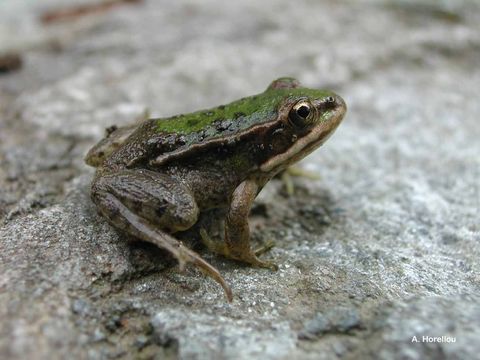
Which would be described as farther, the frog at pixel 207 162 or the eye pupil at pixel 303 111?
the eye pupil at pixel 303 111

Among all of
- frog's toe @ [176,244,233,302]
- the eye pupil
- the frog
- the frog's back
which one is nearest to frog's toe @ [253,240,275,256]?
the frog

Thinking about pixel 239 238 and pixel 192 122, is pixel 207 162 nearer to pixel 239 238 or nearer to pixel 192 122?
pixel 192 122

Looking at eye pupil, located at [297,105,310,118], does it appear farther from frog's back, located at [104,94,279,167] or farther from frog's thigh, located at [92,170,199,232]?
frog's thigh, located at [92,170,199,232]

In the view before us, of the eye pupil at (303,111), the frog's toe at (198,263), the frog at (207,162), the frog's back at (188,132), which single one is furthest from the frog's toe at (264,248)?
the eye pupil at (303,111)

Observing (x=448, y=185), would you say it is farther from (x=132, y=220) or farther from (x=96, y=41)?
(x=96, y=41)

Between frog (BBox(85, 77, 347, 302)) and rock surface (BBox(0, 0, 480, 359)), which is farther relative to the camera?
frog (BBox(85, 77, 347, 302))

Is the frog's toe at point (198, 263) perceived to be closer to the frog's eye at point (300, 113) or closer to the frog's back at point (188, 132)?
the frog's back at point (188, 132)

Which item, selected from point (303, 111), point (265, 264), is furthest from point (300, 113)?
point (265, 264)

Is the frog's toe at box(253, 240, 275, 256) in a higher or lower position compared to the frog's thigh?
lower

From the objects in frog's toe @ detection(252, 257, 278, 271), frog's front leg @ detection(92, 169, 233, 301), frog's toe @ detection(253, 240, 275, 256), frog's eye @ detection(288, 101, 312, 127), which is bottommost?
frog's toe @ detection(252, 257, 278, 271)
